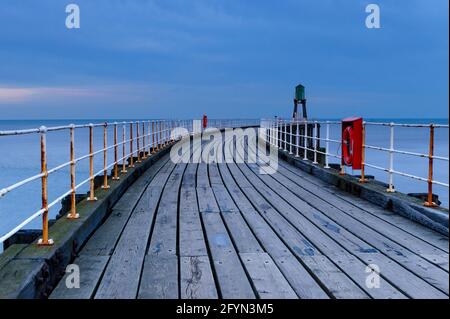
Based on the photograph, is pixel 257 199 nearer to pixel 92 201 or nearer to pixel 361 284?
pixel 92 201

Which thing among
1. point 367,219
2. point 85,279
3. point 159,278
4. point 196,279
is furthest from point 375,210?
point 85,279

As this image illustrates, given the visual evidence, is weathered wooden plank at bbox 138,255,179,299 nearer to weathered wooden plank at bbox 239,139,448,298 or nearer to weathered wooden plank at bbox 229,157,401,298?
weathered wooden plank at bbox 229,157,401,298

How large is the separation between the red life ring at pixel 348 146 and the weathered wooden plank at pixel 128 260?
3.63m

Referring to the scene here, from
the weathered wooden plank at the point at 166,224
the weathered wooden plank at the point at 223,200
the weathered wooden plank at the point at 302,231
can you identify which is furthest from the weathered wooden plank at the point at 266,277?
the weathered wooden plank at the point at 223,200

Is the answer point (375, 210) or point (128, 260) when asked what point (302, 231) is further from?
point (128, 260)

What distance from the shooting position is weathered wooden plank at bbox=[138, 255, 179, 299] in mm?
3373

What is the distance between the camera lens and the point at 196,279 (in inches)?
144

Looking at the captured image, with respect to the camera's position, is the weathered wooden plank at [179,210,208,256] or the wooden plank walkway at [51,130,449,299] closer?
the wooden plank walkway at [51,130,449,299]

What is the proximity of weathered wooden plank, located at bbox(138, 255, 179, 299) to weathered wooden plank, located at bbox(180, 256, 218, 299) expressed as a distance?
0.06 m

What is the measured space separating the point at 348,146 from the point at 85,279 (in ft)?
19.2

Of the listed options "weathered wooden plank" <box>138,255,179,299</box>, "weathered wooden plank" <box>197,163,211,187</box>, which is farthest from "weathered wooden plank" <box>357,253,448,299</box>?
"weathered wooden plank" <box>197,163,211,187</box>

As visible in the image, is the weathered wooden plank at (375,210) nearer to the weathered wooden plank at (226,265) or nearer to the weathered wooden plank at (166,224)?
the weathered wooden plank at (226,265)
